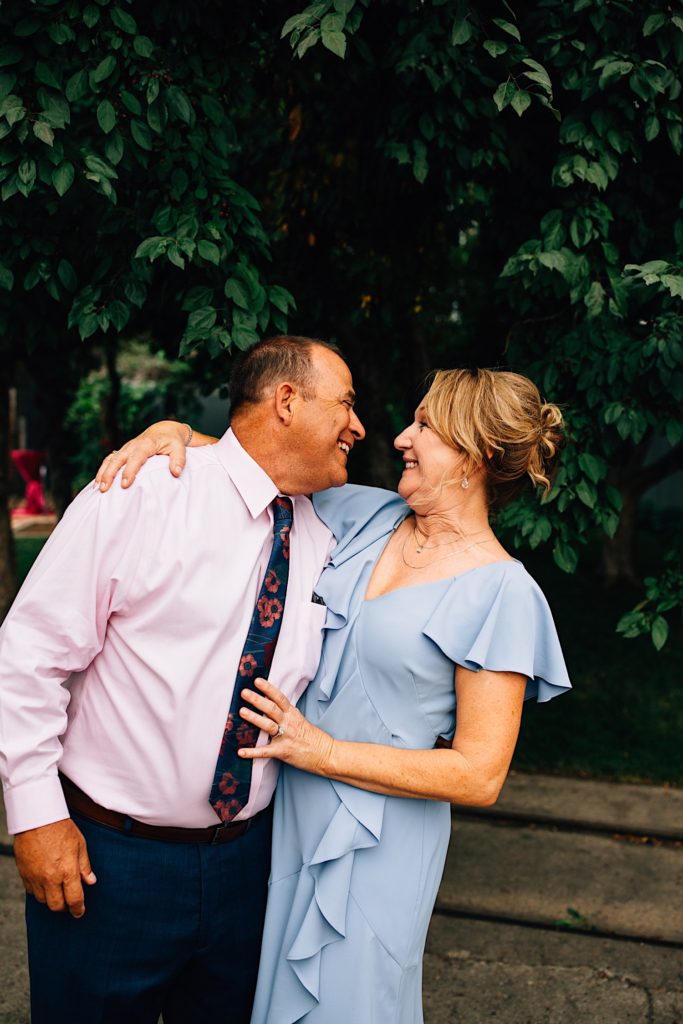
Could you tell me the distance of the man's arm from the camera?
6.56 ft

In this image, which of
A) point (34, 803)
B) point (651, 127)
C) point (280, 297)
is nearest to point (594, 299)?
point (651, 127)

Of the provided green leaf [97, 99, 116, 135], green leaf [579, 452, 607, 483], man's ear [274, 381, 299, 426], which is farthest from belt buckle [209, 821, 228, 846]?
green leaf [97, 99, 116, 135]

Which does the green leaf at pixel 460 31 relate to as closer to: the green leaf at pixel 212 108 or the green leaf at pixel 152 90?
the green leaf at pixel 212 108

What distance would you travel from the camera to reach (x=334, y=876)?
2.14 m

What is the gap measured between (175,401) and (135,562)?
8241mm

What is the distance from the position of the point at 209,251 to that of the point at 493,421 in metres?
1.22

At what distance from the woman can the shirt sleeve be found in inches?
15.5

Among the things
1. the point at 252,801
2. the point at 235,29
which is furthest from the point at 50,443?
the point at 252,801

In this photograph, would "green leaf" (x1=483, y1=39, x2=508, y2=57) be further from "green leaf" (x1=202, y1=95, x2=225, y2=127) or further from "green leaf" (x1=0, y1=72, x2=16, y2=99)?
"green leaf" (x1=0, y1=72, x2=16, y2=99)

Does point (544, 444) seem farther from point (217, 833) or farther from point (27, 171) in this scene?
point (27, 171)

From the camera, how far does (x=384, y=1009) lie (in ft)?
7.07

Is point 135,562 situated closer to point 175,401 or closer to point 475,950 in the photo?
point 475,950

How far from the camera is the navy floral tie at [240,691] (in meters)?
2.12

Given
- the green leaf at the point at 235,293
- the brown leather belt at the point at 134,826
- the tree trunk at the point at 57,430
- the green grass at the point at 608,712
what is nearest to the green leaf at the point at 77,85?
the green leaf at the point at 235,293
